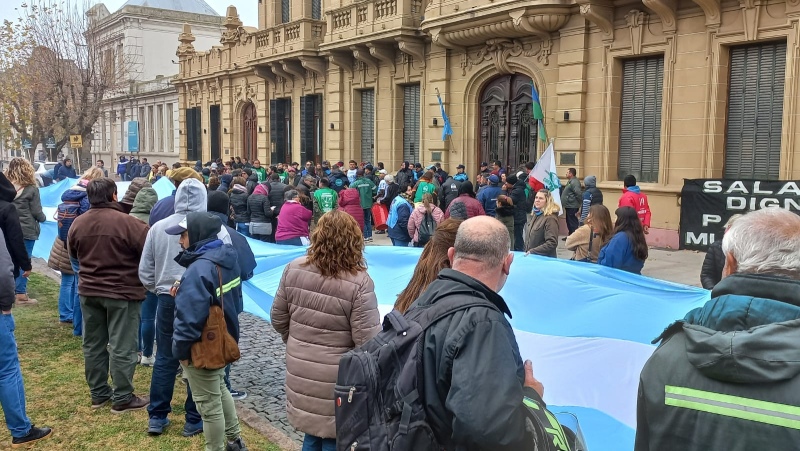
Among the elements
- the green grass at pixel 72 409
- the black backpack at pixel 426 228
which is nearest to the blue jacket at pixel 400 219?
the black backpack at pixel 426 228

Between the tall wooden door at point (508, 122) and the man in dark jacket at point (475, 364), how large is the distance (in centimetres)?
1572

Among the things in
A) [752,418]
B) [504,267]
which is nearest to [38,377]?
[504,267]

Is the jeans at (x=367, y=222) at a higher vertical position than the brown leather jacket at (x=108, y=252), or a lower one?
lower

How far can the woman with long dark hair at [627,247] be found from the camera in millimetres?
7078

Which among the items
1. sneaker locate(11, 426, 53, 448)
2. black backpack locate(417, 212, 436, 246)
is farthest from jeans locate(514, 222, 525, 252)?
sneaker locate(11, 426, 53, 448)

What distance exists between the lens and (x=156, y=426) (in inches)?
216

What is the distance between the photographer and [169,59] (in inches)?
2026

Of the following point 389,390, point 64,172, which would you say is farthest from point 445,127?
point 389,390

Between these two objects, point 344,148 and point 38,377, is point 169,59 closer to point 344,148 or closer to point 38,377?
point 344,148

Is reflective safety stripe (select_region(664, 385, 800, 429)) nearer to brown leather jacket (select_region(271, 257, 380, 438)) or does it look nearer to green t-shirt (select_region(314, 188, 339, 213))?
brown leather jacket (select_region(271, 257, 380, 438))

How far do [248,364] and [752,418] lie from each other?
606cm

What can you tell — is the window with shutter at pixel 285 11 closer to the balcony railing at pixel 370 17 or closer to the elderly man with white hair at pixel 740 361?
the balcony railing at pixel 370 17

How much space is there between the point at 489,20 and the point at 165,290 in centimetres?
1361

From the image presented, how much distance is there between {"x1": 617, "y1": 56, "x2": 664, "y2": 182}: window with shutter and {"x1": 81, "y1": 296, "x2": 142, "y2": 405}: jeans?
1261cm
